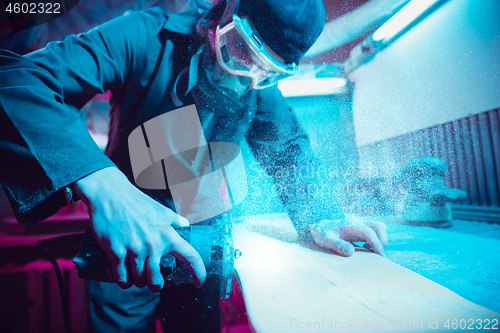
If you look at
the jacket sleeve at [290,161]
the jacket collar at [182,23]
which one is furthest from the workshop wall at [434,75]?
the jacket collar at [182,23]

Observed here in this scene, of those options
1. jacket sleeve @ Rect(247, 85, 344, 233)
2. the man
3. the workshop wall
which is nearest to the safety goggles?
the man

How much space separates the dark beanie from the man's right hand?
40 centimetres

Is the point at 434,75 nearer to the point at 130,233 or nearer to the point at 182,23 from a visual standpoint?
the point at 182,23

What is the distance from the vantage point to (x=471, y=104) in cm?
54

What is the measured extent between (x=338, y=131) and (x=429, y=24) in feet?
1.11

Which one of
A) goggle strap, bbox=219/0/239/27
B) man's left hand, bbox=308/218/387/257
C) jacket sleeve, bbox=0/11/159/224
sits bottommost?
man's left hand, bbox=308/218/387/257

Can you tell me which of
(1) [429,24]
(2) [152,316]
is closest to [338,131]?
(1) [429,24]

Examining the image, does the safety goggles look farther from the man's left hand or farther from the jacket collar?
the man's left hand

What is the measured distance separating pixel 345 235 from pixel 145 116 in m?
0.55

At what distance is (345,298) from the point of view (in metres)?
0.28

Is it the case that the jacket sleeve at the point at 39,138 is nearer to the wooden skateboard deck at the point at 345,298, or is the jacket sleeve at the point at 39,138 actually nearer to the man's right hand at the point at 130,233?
the man's right hand at the point at 130,233

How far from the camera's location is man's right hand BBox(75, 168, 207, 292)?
0.93 feet

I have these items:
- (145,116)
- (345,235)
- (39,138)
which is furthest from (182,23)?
(345,235)

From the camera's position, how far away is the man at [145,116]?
0.98ft
